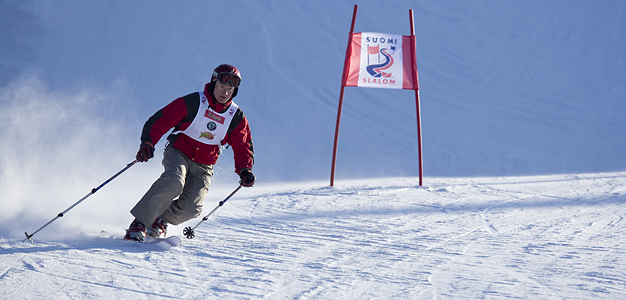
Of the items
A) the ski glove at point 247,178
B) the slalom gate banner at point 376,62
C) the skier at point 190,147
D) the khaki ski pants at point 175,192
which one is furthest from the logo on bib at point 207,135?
the slalom gate banner at point 376,62

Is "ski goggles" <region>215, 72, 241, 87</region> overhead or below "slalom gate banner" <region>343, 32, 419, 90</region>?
below

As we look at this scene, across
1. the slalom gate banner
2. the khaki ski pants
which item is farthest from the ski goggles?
the slalom gate banner

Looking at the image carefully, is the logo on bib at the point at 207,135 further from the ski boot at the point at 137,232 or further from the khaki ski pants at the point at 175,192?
the ski boot at the point at 137,232

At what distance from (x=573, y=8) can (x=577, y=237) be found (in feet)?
55.7

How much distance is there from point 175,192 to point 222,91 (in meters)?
0.72

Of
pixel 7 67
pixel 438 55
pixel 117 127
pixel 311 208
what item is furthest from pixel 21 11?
pixel 311 208

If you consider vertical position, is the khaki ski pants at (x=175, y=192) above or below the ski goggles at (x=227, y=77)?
below

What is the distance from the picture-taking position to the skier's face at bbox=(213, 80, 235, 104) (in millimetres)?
3260

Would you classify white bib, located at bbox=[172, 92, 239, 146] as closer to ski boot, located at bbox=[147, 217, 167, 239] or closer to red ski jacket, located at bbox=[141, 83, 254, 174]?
red ski jacket, located at bbox=[141, 83, 254, 174]

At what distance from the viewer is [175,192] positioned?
124 inches

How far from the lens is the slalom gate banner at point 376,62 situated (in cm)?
600

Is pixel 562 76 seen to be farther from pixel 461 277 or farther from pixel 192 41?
pixel 461 277

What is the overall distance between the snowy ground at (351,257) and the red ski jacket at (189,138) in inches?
23.0

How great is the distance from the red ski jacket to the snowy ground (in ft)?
1.92
